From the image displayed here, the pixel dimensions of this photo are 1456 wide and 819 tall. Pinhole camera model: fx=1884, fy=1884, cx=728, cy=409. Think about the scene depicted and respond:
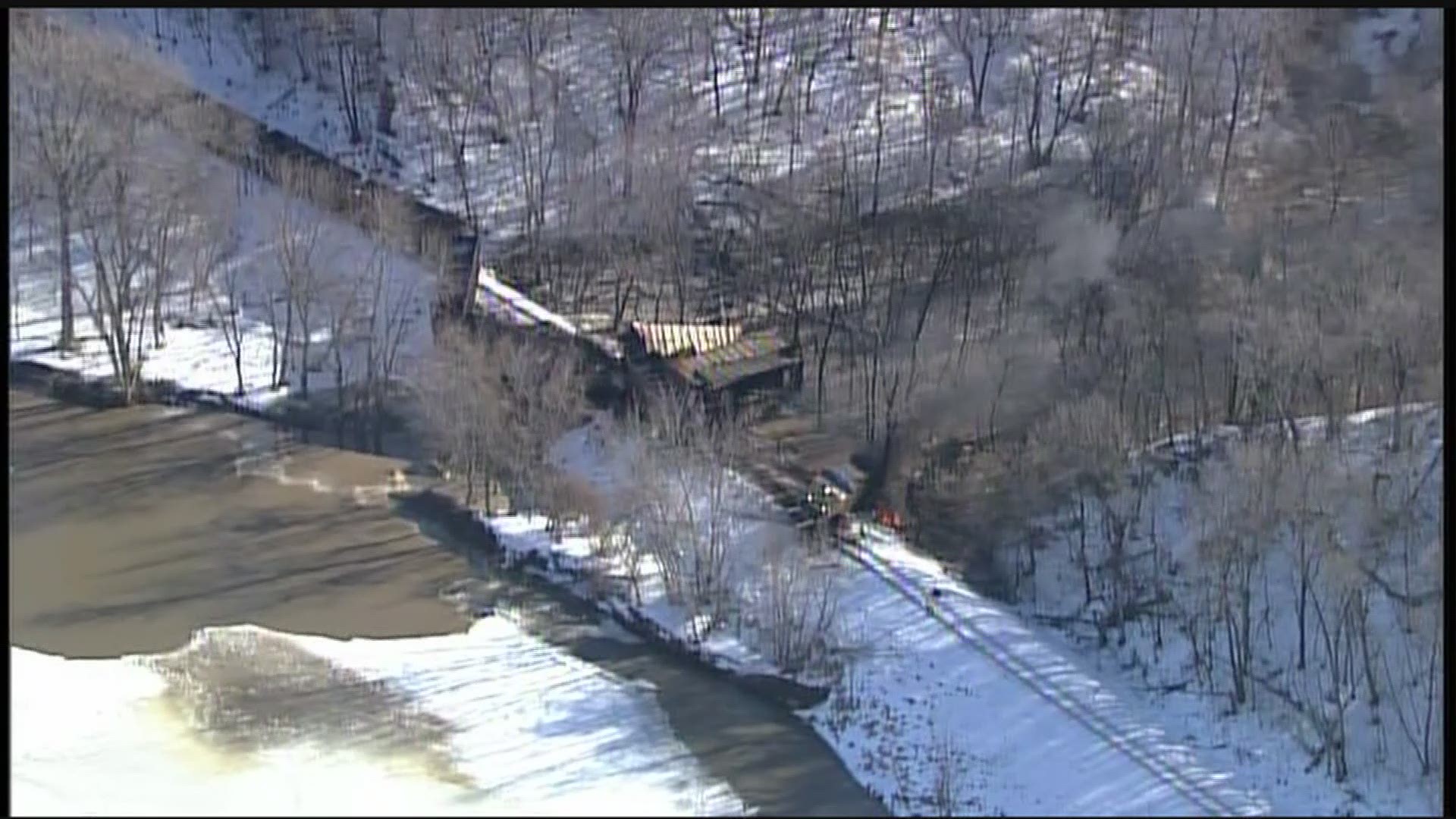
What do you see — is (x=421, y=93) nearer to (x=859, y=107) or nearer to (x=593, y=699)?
(x=859, y=107)

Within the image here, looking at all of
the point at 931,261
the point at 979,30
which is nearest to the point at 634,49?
the point at 979,30

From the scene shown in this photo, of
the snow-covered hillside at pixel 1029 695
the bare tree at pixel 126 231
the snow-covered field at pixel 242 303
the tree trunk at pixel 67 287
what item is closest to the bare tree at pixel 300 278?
the snow-covered field at pixel 242 303

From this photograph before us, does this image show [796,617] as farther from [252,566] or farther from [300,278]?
[300,278]

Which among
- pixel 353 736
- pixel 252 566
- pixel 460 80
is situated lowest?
pixel 353 736

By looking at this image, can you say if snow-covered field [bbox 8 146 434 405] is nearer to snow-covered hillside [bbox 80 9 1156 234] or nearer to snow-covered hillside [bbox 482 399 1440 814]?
snow-covered hillside [bbox 80 9 1156 234]

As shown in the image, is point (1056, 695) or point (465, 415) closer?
point (1056, 695)

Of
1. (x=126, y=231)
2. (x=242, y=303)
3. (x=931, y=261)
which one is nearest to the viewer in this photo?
(x=126, y=231)

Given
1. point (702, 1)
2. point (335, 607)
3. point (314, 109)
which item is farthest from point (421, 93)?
point (335, 607)
